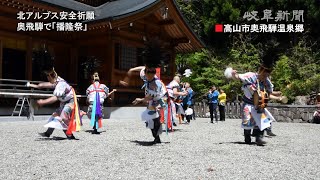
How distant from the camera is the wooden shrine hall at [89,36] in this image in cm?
1454

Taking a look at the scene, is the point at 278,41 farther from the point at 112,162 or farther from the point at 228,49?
the point at 112,162

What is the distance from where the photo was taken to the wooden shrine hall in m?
14.5

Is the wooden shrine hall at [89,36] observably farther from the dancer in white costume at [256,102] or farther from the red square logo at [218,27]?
the dancer in white costume at [256,102]

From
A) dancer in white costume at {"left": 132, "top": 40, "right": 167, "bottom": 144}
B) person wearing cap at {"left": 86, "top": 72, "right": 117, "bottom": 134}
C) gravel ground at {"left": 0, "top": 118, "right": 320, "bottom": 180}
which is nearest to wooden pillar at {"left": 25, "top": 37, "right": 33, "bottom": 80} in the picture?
person wearing cap at {"left": 86, "top": 72, "right": 117, "bottom": 134}

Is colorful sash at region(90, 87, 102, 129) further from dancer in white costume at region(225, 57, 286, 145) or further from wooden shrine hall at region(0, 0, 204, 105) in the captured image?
wooden shrine hall at region(0, 0, 204, 105)

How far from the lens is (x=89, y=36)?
16.9 metres

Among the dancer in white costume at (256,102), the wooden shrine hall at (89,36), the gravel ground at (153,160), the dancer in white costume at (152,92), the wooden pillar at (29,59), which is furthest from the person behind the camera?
the wooden pillar at (29,59)

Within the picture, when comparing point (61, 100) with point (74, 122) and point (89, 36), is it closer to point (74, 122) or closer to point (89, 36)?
point (74, 122)

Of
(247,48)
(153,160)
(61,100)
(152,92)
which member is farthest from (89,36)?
(153,160)

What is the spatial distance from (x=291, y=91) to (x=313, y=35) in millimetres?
6810

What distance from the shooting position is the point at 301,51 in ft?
74.6

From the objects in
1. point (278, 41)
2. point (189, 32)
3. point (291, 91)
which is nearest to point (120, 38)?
point (189, 32)

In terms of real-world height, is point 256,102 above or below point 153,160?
above

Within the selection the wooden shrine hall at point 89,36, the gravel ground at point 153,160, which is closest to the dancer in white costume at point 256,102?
the gravel ground at point 153,160
